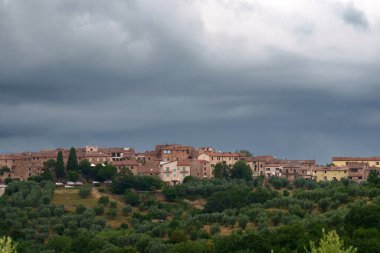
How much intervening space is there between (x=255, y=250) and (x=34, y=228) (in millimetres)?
29422

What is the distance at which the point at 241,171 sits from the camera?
101375 millimetres

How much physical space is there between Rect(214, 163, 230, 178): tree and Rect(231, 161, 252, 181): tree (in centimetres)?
94

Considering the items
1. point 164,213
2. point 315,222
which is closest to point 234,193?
point 164,213

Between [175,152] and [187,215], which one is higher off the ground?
[175,152]

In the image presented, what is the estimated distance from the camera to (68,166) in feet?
316

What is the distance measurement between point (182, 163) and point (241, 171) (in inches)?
303

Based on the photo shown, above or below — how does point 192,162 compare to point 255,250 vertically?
above

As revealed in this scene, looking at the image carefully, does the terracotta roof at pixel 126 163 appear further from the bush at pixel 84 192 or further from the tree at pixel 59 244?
the tree at pixel 59 244

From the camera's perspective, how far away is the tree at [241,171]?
101000mm

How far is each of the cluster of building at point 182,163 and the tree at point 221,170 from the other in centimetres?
217

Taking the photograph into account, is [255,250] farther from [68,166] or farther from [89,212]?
[68,166]

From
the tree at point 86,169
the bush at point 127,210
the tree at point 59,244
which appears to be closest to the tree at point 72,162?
the tree at point 86,169

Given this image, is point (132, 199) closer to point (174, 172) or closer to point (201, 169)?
point (174, 172)

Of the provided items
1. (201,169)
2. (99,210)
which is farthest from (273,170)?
(99,210)
